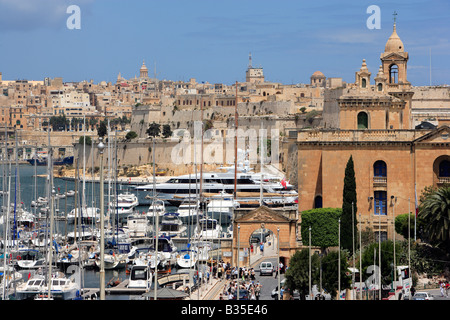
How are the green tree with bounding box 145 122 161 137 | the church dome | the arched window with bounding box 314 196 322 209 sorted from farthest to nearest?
the green tree with bounding box 145 122 161 137
the church dome
the arched window with bounding box 314 196 322 209

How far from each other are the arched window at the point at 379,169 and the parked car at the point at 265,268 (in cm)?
488

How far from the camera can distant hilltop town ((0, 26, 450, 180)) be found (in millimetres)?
31359

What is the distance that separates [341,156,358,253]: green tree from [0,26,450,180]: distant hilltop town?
4503 millimetres

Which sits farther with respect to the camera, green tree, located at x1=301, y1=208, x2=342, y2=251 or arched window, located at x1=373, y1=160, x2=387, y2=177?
arched window, located at x1=373, y1=160, x2=387, y2=177

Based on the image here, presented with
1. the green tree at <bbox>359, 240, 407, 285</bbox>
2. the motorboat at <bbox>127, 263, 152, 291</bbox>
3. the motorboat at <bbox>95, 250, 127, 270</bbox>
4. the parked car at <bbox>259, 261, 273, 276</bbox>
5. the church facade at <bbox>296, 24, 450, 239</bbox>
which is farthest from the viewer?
the motorboat at <bbox>95, 250, 127, 270</bbox>

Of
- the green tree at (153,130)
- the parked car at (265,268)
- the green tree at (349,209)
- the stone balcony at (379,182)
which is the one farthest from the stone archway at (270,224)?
the green tree at (153,130)

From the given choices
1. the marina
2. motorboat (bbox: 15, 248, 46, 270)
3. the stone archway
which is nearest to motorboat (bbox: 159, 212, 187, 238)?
the marina

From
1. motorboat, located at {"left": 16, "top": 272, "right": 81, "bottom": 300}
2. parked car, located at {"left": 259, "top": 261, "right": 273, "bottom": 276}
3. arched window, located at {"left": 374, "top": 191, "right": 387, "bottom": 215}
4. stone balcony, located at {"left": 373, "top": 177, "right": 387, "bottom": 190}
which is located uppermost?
stone balcony, located at {"left": 373, "top": 177, "right": 387, "bottom": 190}

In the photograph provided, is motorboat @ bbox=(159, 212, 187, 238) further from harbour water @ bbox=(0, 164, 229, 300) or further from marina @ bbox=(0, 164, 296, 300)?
harbour water @ bbox=(0, 164, 229, 300)

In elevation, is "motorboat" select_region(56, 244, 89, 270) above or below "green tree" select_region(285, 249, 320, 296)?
below

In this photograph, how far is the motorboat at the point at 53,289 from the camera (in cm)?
2280

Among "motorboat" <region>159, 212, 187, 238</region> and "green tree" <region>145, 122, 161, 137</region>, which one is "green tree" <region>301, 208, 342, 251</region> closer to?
"motorboat" <region>159, 212, 187, 238</region>

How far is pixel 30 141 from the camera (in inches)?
4796

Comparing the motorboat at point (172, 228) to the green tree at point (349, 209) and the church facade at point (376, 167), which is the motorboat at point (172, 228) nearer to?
the church facade at point (376, 167)
